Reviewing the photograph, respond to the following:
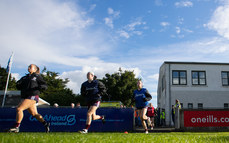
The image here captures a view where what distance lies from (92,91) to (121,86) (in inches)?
1627

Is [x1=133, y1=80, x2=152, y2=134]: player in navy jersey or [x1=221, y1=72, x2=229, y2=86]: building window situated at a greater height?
[x1=221, y1=72, x2=229, y2=86]: building window

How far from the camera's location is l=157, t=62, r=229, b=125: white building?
89.8ft

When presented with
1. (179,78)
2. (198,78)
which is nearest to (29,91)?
(179,78)

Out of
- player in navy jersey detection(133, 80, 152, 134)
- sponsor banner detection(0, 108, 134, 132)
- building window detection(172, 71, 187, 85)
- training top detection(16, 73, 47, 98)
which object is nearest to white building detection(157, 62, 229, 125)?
building window detection(172, 71, 187, 85)

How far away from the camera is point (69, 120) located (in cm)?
1155

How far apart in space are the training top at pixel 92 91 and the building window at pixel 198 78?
76.2 ft

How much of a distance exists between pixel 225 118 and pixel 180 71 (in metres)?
15.3

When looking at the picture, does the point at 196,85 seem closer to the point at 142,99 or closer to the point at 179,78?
the point at 179,78

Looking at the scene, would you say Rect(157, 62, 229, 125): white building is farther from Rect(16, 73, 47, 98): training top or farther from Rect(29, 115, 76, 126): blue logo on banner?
Rect(16, 73, 47, 98): training top

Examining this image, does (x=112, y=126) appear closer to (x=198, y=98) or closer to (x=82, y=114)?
(x=82, y=114)

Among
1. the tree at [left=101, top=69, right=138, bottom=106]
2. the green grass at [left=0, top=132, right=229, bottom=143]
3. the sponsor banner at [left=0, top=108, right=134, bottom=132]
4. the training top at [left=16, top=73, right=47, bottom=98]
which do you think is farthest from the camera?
the tree at [left=101, top=69, right=138, bottom=106]

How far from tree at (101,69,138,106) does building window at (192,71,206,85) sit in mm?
20782

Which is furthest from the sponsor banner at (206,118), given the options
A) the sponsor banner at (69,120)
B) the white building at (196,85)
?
the white building at (196,85)

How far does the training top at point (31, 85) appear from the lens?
21.4 feet
